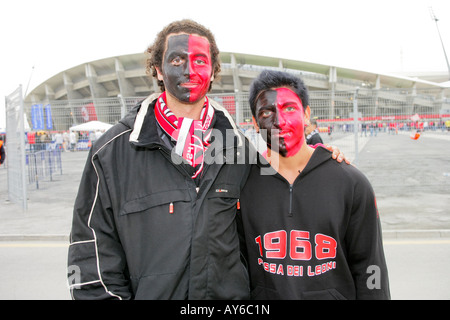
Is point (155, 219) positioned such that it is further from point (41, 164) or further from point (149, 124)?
point (41, 164)

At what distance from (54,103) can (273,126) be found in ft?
26.9

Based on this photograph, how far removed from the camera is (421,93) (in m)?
7.55

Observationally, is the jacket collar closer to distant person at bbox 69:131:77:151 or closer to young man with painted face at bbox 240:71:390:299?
young man with painted face at bbox 240:71:390:299

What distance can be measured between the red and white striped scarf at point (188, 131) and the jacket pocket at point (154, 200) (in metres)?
0.16

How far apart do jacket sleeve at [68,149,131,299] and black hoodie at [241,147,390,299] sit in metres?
0.73

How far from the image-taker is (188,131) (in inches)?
76.6

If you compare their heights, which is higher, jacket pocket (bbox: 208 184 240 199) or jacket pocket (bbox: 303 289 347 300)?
jacket pocket (bbox: 208 184 240 199)

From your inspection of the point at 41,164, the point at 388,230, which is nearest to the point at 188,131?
the point at 388,230

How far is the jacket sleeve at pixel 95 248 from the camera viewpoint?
169 centimetres

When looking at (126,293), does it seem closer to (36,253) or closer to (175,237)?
(175,237)

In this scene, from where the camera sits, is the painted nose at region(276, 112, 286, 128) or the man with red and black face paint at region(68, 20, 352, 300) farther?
the painted nose at region(276, 112, 286, 128)

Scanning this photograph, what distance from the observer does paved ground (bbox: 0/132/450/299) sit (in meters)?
4.13

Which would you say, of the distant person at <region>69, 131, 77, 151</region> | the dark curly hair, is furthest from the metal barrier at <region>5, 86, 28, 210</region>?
the dark curly hair

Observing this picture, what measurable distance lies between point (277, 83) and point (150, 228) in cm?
115
